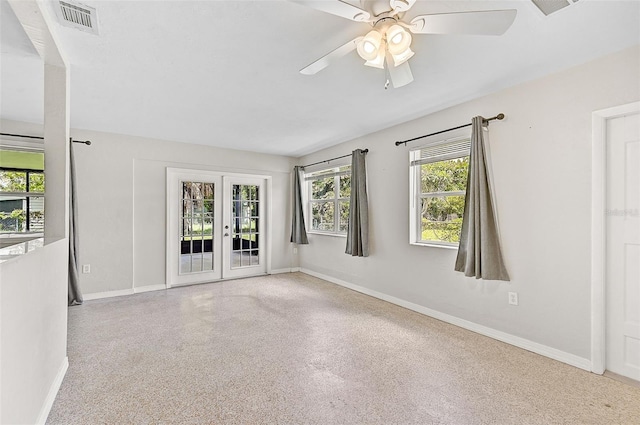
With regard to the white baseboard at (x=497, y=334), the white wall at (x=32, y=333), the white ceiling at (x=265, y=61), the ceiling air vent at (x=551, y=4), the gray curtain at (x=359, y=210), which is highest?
the white ceiling at (x=265, y=61)

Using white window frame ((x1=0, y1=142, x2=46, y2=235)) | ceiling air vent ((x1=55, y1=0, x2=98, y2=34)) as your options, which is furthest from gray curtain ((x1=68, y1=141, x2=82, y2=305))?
ceiling air vent ((x1=55, y1=0, x2=98, y2=34))

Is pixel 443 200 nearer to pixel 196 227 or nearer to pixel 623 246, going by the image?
pixel 623 246

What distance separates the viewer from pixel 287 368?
238 centimetres

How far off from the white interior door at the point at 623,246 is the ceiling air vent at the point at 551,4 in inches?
46.3

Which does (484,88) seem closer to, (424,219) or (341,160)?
(424,219)

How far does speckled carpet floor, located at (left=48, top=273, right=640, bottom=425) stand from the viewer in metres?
1.84

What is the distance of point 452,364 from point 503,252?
1192 mm

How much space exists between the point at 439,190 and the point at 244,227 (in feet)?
11.9

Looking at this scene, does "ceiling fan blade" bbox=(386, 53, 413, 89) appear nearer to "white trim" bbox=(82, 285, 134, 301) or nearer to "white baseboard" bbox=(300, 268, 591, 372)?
"white baseboard" bbox=(300, 268, 591, 372)

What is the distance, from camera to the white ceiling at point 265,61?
5.95ft

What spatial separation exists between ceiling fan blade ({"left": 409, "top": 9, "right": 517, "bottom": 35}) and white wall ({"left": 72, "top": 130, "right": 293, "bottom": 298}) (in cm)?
448

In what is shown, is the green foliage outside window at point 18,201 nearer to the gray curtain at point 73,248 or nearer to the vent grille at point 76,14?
the gray curtain at point 73,248

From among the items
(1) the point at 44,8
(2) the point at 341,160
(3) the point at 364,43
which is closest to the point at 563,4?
(3) the point at 364,43

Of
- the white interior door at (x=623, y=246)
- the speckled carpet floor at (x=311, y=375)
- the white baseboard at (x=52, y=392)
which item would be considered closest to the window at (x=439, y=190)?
the speckled carpet floor at (x=311, y=375)
